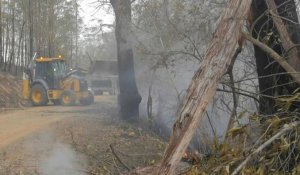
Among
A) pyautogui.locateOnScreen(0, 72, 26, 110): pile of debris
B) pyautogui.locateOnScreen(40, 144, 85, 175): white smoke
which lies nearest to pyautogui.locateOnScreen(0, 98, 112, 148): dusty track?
pyautogui.locateOnScreen(40, 144, 85, 175): white smoke

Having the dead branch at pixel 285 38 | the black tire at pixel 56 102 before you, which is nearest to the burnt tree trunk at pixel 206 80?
the dead branch at pixel 285 38

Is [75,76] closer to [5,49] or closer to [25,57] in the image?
[5,49]

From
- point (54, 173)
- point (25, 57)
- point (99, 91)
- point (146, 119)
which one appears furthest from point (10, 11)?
point (54, 173)

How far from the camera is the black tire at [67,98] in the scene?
80.1ft

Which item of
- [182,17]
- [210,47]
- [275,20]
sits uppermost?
[182,17]

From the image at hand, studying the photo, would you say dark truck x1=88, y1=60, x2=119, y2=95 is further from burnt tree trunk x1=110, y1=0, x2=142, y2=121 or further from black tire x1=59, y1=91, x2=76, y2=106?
burnt tree trunk x1=110, y1=0, x2=142, y2=121

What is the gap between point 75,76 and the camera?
24891 millimetres

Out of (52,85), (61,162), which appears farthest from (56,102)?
(61,162)

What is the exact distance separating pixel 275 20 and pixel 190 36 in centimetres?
628

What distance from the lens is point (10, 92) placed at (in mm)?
27000

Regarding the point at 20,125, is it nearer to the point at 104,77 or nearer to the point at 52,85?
the point at 52,85

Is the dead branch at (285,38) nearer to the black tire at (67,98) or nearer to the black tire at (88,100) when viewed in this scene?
the black tire at (67,98)

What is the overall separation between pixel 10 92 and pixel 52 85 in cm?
393

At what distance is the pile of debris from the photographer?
957 inches
